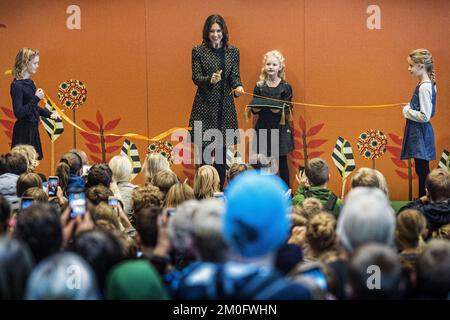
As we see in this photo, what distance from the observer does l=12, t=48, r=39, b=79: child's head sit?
24.7 feet

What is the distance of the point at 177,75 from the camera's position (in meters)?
8.32

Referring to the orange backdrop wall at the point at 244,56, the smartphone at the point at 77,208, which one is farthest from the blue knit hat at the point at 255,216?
the orange backdrop wall at the point at 244,56

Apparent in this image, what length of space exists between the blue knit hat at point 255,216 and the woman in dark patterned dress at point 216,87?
5.32 metres

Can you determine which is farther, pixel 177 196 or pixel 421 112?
pixel 421 112

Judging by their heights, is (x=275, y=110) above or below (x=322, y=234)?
above

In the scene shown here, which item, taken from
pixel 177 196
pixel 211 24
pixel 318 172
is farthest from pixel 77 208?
pixel 211 24

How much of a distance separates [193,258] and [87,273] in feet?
2.75

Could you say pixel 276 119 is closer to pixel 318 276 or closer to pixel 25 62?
pixel 25 62

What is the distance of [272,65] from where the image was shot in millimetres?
7812

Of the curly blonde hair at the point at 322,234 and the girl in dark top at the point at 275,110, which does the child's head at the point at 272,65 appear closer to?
the girl in dark top at the point at 275,110

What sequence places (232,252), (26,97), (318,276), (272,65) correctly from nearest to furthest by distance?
(232,252) → (318,276) → (26,97) → (272,65)

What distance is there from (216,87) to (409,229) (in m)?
4.36

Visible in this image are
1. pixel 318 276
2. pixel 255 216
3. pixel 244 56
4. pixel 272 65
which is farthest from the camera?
pixel 244 56
